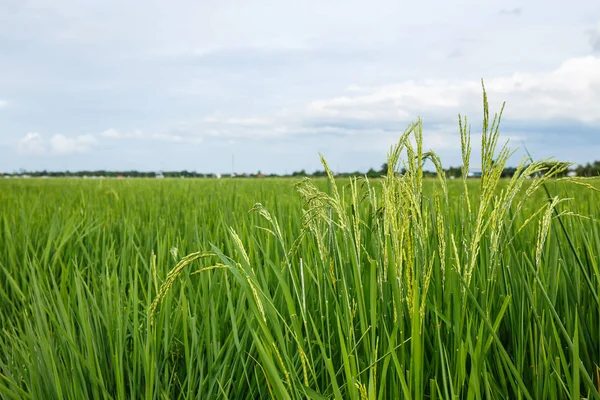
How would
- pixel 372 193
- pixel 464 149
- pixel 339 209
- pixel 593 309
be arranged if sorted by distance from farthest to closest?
pixel 593 309 → pixel 372 193 → pixel 464 149 → pixel 339 209

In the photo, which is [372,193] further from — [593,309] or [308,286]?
[593,309]

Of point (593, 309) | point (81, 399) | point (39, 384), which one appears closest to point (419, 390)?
point (593, 309)

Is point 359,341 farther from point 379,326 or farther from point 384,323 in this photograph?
point 379,326

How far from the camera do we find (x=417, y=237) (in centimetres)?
108

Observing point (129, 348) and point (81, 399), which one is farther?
point (129, 348)

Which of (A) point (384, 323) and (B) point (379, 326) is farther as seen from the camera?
(B) point (379, 326)

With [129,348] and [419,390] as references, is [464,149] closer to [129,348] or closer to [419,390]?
[419,390]

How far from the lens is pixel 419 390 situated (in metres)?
0.96

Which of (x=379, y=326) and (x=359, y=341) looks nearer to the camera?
(x=359, y=341)

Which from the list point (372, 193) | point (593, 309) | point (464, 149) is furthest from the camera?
point (593, 309)

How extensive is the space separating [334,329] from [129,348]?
2.52ft

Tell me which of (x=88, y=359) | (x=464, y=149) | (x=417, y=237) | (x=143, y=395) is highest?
(x=464, y=149)

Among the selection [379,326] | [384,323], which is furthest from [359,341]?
[379,326]

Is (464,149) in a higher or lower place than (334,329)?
higher
